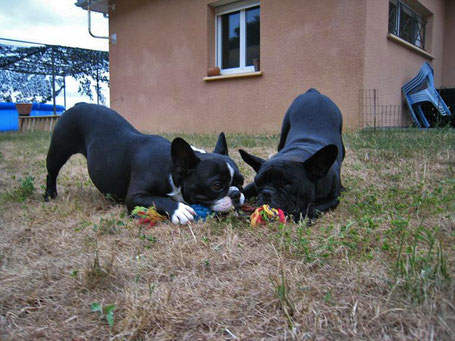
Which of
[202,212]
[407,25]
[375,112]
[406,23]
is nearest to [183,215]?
[202,212]

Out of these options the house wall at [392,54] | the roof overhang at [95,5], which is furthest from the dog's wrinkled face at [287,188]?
the roof overhang at [95,5]

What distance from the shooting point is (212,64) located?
10.3 m

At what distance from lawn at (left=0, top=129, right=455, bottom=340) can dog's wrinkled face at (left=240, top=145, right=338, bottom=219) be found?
217 millimetres

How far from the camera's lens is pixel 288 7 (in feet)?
27.8

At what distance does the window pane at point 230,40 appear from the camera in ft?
32.7

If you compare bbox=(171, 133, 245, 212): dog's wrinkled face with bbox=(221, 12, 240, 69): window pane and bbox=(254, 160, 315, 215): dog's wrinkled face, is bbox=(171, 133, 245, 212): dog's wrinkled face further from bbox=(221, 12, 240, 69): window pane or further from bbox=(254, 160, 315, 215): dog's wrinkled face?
bbox=(221, 12, 240, 69): window pane

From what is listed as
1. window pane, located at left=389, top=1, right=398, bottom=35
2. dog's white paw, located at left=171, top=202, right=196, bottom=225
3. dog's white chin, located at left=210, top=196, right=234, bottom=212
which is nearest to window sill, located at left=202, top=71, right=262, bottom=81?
window pane, located at left=389, top=1, right=398, bottom=35

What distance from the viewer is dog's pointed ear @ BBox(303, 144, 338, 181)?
2917 mm

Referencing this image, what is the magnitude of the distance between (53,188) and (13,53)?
43.1 feet

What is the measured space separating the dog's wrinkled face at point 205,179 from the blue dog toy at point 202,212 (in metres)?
0.04

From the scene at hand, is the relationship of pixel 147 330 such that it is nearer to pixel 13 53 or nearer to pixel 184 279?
pixel 184 279

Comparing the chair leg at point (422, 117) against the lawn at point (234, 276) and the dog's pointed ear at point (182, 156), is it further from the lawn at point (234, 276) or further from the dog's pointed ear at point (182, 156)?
the dog's pointed ear at point (182, 156)

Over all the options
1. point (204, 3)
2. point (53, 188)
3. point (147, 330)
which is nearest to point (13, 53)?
point (204, 3)

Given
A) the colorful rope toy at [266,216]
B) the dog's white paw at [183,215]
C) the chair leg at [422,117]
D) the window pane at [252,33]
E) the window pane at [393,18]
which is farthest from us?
the window pane at [252,33]
